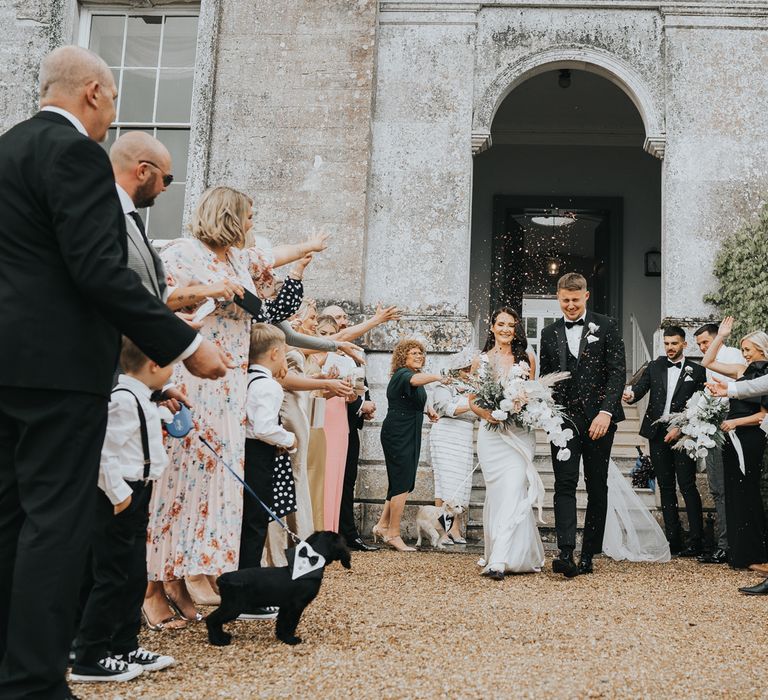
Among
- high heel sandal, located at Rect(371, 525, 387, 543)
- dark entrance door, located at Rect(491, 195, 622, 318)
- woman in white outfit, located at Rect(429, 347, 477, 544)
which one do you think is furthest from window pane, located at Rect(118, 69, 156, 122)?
dark entrance door, located at Rect(491, 195, 622, 318)

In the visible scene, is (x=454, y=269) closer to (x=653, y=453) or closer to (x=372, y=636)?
(x=653, y=453)

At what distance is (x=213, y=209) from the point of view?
4.03 meters

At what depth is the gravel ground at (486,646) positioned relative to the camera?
2.97m

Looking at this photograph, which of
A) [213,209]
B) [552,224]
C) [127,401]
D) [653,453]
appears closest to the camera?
[127,401]

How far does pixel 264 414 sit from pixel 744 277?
6068 millimetres

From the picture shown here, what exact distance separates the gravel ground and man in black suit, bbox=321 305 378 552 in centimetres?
197

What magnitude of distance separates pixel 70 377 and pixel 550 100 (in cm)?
1208

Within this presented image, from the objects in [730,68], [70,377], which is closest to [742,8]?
[730,68]

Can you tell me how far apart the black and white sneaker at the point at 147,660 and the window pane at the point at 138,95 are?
314 inches

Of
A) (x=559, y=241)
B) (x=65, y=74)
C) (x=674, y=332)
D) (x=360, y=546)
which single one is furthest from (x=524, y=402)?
(x=559, y=241)

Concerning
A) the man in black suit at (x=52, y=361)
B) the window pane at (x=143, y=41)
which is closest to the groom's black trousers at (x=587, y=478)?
the man in black suit at (x=52, y=361)

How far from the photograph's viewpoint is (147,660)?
3.15 metres

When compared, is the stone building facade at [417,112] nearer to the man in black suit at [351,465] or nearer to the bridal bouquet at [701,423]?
the man in black suit at [351,465]

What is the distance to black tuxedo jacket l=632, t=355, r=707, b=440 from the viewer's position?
769cm
